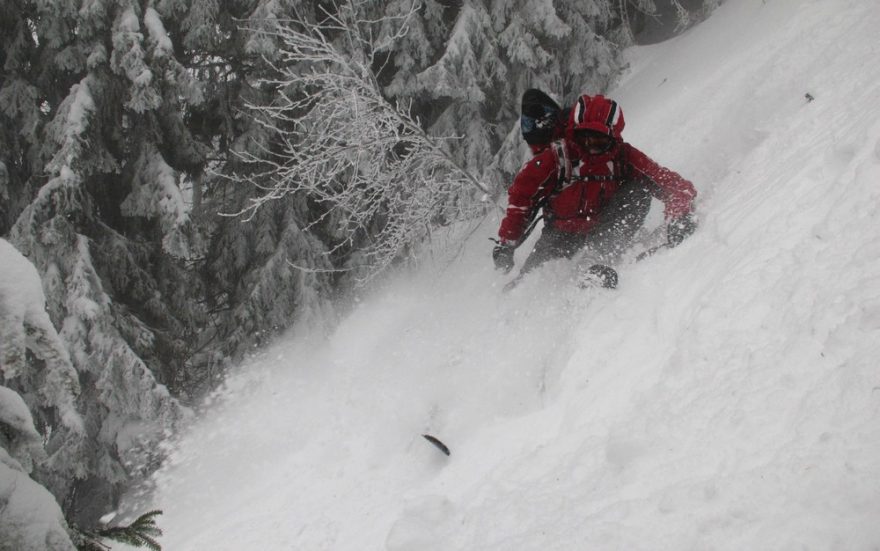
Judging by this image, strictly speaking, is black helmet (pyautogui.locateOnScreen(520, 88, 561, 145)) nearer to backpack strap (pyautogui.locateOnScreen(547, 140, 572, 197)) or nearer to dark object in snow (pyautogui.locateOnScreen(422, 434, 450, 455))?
backpack strap (pyautogui.locateOnScreen(547, 140, 572, 197))

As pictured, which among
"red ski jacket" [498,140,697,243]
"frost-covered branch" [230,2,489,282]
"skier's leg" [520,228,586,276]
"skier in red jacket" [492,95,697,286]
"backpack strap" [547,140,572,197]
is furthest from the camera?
"frost-covered branch" [230,2,489,282]

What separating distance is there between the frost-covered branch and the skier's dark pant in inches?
74.4

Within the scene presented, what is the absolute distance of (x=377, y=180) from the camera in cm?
762

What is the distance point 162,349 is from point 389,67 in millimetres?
6066

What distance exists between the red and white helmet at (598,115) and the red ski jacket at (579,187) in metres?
0.34

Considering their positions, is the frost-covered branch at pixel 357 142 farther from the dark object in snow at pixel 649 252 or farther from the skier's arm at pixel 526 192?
the dark object in snow at pixel 649 252

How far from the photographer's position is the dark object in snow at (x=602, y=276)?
503 cm

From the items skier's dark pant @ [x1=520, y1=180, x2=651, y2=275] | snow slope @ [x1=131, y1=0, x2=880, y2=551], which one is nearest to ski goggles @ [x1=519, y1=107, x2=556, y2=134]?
skier's dark pant @ [x1=520, y1=180, x2=651, y2=275]

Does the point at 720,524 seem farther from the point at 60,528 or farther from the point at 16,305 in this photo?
the point at 16,305

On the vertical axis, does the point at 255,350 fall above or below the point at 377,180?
below

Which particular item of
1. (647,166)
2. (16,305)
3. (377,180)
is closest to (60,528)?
(16,305)

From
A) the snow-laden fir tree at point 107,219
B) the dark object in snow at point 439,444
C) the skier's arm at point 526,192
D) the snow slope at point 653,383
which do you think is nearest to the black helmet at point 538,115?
the skier's arm at point 526,192

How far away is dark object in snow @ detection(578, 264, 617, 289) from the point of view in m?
5.03

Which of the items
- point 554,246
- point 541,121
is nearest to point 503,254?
point 554,246
